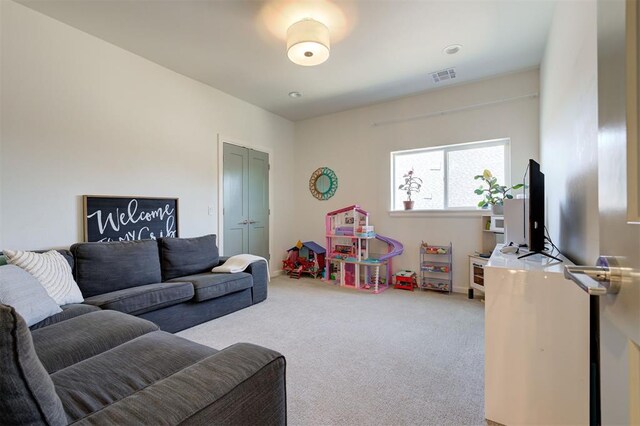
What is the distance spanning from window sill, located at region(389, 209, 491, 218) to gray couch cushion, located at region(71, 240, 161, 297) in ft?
10.6

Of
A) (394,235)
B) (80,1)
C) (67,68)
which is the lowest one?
(394,235)

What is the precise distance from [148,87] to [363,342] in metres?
3.51

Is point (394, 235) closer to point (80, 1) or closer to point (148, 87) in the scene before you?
point (148, 87)

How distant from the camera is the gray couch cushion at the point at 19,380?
614mm

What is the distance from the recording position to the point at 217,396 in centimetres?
86

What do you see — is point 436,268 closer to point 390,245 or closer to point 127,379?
point 390,245

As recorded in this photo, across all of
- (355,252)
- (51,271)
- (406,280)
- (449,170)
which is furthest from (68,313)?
(449,170)

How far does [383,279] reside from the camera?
4516mm

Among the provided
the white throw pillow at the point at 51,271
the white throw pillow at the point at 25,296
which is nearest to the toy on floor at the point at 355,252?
the white throw pillow at the point at 51,271

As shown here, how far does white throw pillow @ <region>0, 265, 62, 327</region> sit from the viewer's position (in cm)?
166

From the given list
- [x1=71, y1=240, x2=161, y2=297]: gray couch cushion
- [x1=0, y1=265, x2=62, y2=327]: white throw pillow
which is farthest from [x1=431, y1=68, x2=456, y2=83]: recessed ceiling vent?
[x1=0, y1=265, x2=62, y2=327]: white throw pillow

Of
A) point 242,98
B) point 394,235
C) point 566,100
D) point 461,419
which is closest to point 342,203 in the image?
point 394,235

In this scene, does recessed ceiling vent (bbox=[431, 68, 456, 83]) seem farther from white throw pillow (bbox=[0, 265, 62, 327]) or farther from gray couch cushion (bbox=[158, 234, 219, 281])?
white throw pillow (bbox=[0, 265, 62, 327])

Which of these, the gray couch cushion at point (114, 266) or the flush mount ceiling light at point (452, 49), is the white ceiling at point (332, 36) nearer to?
the flush mount ceiling light at point (452, 49)
